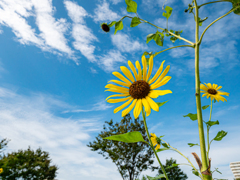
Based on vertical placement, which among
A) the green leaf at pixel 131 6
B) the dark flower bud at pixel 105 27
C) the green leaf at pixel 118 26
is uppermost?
the dark flower bud at pixel 105 27

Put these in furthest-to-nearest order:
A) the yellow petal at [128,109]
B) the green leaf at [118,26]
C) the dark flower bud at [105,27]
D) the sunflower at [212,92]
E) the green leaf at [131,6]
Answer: the sunflower at [212,92] < the dark flower bud at [105,27] < the green leaf at [118,26] < the green leaf at [131,6] < the yellow petal at [128,109]

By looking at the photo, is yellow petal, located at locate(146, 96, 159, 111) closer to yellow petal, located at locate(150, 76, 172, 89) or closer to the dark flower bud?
yellow petal, located at locate(150, 76, 172, 89)

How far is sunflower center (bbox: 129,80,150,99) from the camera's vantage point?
149 centimetres

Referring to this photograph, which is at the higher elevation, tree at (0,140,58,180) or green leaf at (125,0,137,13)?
tree at (0,140,58,180)

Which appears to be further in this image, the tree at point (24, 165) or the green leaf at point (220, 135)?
the tree at point (24, 165)

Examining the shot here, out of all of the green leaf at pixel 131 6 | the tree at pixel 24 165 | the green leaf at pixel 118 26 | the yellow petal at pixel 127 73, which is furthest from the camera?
the tree at pixel 24 165

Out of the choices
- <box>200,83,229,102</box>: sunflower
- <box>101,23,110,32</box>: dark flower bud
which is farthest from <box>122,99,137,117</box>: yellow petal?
<box>200,83,229,102</box>: sunflower

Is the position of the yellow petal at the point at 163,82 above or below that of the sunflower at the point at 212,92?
below

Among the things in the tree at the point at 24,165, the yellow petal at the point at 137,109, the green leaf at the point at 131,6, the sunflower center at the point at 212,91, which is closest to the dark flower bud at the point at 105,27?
the green leaf at the point at 131,6

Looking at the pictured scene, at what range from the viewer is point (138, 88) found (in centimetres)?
151

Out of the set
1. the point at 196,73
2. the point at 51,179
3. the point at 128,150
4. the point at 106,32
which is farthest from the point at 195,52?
the point at 51,179

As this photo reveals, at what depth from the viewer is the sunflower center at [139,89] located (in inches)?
58.5

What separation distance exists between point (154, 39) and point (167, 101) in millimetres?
959

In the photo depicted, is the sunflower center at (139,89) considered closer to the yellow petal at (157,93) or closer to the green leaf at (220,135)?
the yellow petal at (157,93)
